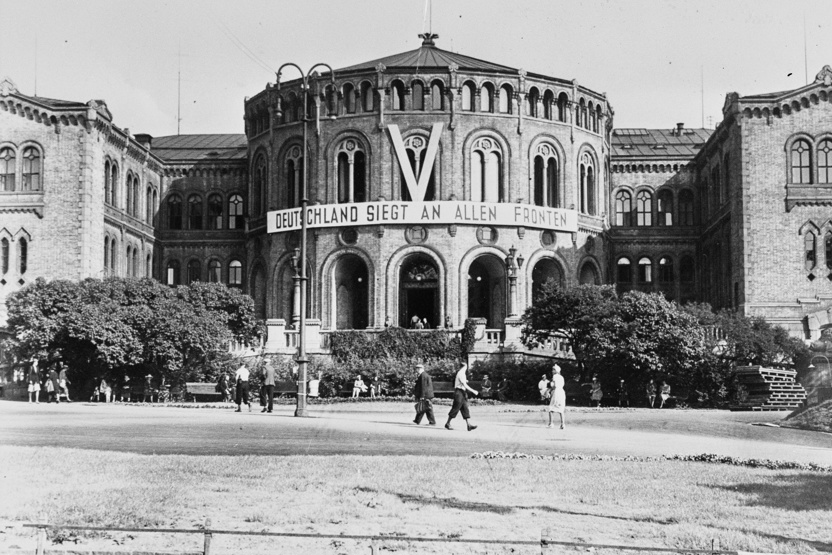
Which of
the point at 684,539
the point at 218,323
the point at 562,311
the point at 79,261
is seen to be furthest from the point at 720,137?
the point at 684,539

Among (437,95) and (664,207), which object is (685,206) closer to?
(664,207)

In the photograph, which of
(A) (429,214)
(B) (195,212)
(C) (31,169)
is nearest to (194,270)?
(B) (195,212)

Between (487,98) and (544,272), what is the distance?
9754 mm

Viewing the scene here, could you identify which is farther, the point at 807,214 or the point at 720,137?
the point at 720,137

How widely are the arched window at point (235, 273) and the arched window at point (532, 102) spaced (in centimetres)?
2009

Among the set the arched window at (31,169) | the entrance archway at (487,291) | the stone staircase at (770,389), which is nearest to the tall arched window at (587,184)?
the entrance archway at (487,291)

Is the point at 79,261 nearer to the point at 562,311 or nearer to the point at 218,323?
the point at 218,323

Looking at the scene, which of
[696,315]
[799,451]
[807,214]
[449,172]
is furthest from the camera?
[449,172]

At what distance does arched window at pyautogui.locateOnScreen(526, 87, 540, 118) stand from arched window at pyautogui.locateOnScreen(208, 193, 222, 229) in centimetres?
2075

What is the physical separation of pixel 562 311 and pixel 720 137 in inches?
721

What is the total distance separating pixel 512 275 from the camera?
2233 inches

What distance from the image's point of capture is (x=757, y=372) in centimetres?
3866

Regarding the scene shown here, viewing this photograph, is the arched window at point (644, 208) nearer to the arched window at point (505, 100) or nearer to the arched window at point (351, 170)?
the arched window at point (505, 100)

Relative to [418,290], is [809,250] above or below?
above
